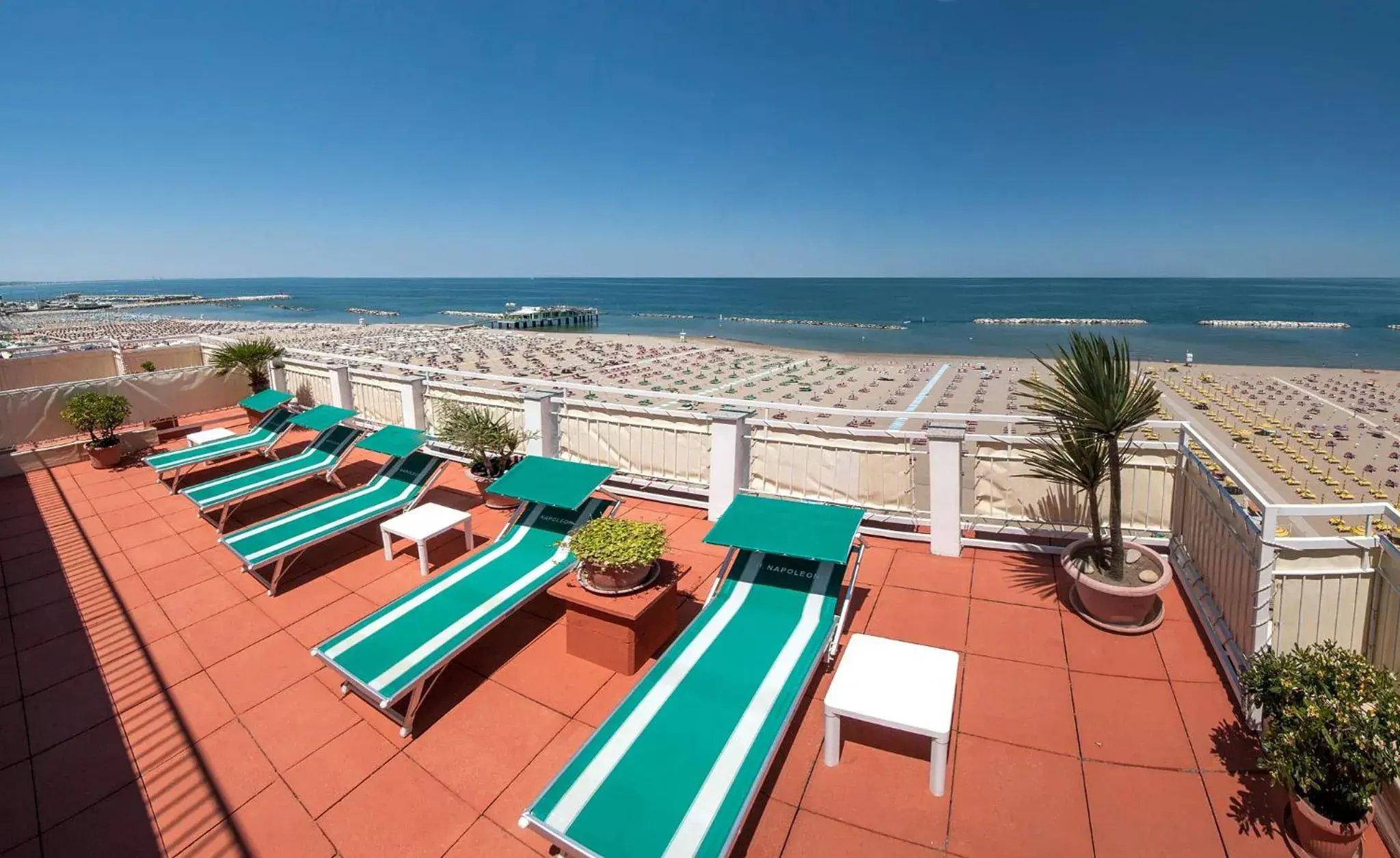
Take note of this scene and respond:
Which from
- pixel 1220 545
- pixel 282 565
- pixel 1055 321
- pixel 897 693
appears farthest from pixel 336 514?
pixel 1055 321

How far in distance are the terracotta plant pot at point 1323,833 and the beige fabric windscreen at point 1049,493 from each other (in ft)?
8.92

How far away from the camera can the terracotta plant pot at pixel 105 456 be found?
25.1 feet

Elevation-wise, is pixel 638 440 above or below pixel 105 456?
above

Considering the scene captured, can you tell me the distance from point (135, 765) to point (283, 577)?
6.51 feet

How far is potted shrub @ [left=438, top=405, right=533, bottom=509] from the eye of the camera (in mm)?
6465

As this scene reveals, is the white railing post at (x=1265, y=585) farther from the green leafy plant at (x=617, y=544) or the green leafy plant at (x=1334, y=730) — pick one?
the green leafy plant at (x=617, y=544)

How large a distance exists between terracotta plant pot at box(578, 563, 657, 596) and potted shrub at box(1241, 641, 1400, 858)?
301cm

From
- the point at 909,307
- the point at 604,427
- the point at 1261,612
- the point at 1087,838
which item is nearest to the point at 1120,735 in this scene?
the point at 1087,838

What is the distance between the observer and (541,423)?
262 inches

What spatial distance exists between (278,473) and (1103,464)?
24.8ft

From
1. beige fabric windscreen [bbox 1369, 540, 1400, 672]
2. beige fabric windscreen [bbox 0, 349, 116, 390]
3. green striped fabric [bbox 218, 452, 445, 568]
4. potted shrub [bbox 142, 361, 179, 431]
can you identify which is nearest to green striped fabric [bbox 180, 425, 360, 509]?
green striped fabric [bbox 218, 452, 445, 568]

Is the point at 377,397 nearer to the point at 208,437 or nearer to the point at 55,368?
the point at 208,437

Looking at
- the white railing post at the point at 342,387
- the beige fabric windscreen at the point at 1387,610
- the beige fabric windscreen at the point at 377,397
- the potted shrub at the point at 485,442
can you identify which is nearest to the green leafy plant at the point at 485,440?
the potted shrub at the point at 485,442

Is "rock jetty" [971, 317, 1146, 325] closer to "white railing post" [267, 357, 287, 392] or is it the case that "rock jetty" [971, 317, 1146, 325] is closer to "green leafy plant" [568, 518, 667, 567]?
"white railing post" [267, 357, 287, 392]
